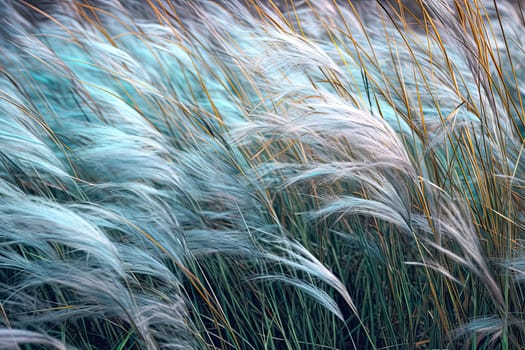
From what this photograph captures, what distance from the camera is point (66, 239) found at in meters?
0.81

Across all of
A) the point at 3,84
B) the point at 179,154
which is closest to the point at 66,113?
the point at 3,84

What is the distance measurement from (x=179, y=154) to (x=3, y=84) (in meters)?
0.44

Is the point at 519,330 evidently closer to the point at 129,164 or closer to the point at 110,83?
the point at 129,164

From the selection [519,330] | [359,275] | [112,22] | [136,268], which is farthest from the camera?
[112,22]

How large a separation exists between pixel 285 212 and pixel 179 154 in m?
0.27

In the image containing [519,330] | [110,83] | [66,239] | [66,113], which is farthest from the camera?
[110,83]

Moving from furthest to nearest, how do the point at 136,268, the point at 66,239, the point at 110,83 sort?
the point at 110,83 → the point at 136,268 → the point at 66,239

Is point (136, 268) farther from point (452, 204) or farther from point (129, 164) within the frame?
point (452, 204)

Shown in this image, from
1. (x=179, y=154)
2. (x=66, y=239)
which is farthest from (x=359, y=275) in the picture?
(x=66, y=239)

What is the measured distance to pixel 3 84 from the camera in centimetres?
126

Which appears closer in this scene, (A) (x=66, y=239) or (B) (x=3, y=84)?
(A) (x=66, y=239)

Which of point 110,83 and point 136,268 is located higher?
point 110,83

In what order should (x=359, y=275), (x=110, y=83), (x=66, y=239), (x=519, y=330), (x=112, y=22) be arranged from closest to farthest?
(x=66, y=239) → (x=519, y=330) → (x=359, y=275) → (x=110, y=83) → (x=112, y=22)

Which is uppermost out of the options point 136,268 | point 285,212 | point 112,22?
point 112,22
